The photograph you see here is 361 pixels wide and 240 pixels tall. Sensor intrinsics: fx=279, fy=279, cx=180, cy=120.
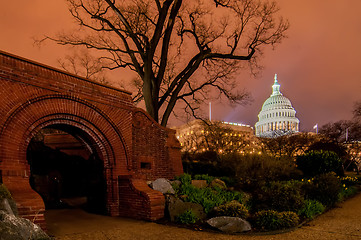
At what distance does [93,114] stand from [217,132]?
2804 centimetres

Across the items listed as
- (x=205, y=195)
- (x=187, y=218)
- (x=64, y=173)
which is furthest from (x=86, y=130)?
(x=64, y=173)

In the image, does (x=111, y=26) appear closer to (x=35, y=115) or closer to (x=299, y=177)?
(x=35, y=115)

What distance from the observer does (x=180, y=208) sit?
8797 mm

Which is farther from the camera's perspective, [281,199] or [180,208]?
[281,199]

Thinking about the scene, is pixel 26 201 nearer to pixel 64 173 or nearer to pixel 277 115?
pixel 64 173

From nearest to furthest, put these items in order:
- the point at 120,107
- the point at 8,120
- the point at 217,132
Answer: the point at 8,120 < the point at 120,107 < the point at 217,132

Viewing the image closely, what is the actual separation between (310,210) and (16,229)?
30.3 feet

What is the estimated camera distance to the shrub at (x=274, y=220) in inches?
312

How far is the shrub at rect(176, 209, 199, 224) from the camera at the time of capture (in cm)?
831

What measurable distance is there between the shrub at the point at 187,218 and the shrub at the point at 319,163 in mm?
12254

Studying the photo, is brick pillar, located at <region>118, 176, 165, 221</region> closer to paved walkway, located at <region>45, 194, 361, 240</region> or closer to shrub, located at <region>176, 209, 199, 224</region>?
paved walkway, located at <region>45, 194, 361, 240</region>

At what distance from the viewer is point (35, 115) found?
746 cm

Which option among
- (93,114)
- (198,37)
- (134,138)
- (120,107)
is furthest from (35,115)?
(198,37)

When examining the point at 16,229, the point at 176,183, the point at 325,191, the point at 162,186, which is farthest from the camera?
the point at 325,191
